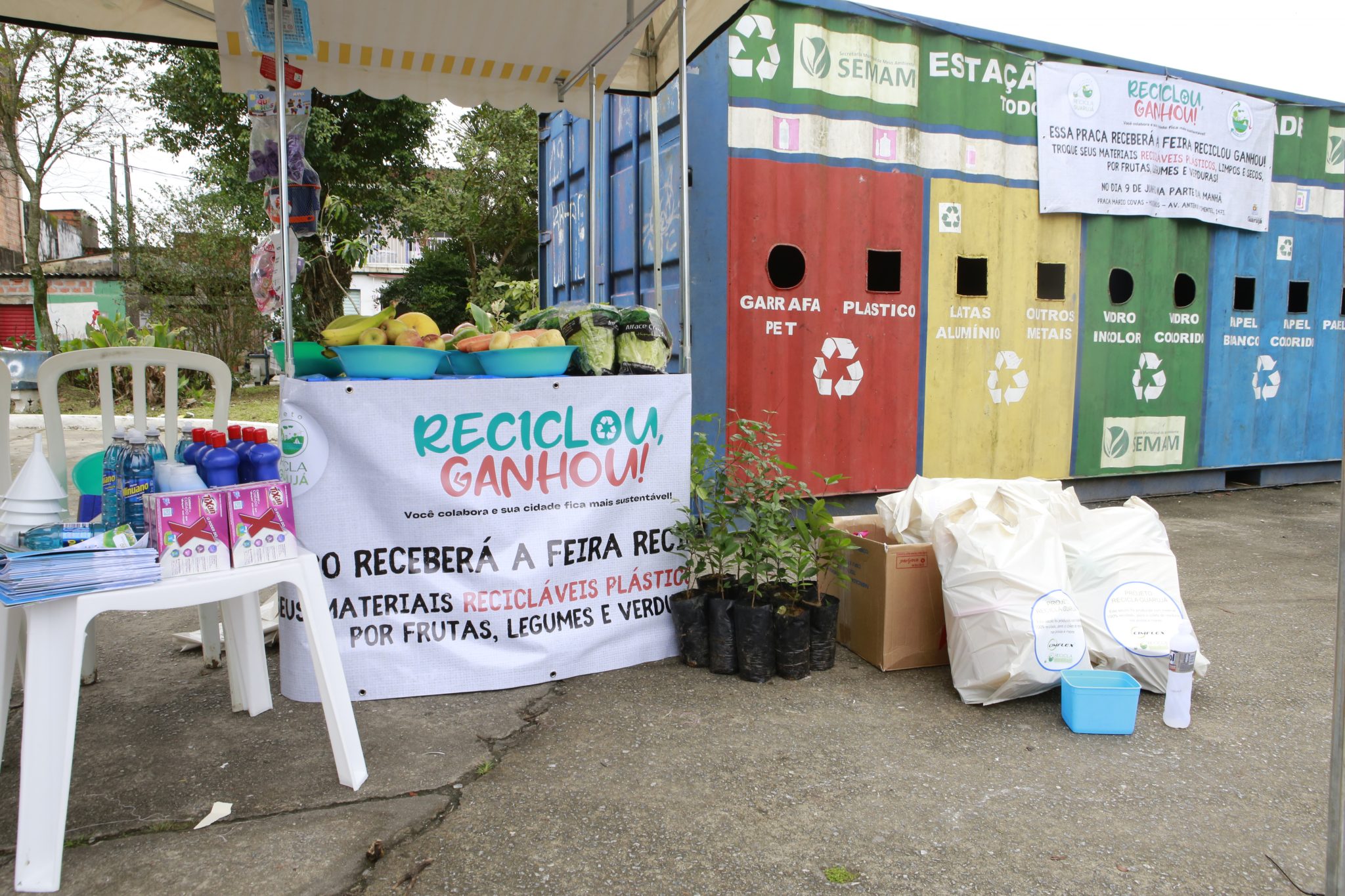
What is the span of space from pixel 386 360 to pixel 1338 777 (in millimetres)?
2811

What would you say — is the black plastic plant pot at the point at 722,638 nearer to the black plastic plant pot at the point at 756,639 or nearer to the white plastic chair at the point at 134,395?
the black plastic plant pot at the point at 756,639

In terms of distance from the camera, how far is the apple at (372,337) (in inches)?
120

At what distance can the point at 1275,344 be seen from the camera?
7.24 m

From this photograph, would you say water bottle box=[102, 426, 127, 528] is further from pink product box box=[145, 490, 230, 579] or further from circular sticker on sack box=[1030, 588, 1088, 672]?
circular sticker on sack box=[1030, 588, 1088, 672]

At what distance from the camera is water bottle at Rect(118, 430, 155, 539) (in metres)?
2.29

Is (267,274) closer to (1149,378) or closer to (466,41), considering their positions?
(466,41)

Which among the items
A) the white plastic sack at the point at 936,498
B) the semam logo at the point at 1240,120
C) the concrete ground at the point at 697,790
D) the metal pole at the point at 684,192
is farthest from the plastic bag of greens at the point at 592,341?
the semam logo at the point at 1240,120

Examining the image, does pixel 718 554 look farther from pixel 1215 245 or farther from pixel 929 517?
pixel 1215 245

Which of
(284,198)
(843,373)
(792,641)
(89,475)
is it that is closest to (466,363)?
(284,198)

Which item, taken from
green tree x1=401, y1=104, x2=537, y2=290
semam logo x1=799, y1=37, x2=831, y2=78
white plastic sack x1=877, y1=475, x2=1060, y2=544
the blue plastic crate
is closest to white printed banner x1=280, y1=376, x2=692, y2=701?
white plastic sack x1=877, y1=475, x2=1060, y2=544

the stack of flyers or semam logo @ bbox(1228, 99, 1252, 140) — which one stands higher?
semam logo @ bbox(1228, 99, 1252, 140)

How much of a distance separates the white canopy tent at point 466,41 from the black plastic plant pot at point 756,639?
1053 mm

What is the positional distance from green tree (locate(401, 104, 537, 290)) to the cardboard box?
44.3 feet

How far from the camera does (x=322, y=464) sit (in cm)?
289
